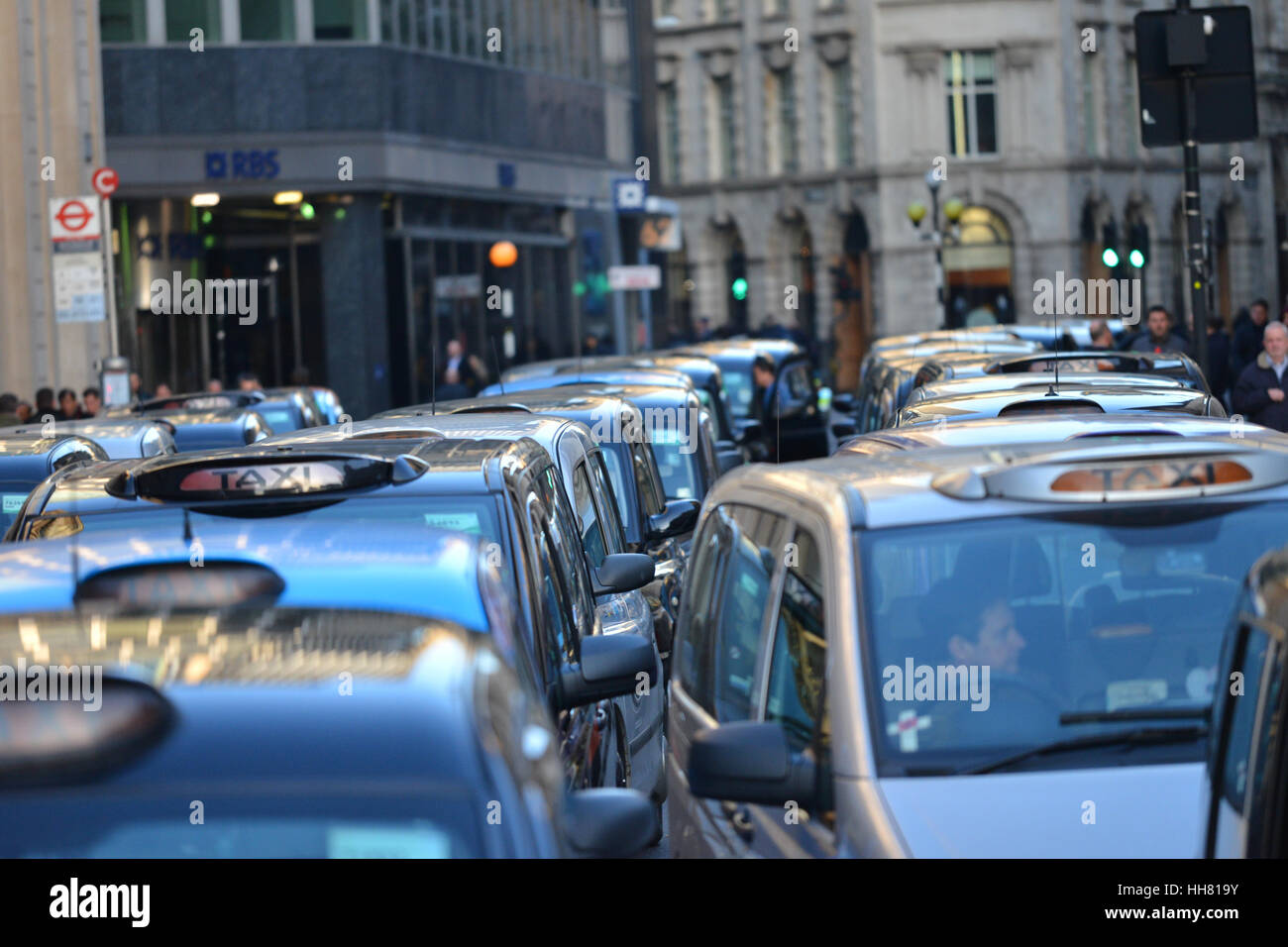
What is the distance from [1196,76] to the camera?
15984 mm

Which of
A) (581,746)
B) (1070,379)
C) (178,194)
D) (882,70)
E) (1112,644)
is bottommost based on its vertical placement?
(581,746)

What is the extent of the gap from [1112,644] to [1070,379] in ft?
15.3

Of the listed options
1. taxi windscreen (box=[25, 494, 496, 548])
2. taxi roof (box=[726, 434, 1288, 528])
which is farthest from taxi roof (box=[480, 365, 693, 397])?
taxi roof (box=[726, 434, 1288, 528])

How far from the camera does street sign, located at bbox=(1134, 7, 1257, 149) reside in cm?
1572

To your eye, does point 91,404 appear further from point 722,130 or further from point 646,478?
point 722,130

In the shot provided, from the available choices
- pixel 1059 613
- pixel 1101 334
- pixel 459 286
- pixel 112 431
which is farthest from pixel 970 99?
pixel 1059 613

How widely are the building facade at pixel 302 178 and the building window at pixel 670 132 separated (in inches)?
1326

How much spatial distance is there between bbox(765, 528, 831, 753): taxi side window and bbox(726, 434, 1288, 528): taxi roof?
0.51ft

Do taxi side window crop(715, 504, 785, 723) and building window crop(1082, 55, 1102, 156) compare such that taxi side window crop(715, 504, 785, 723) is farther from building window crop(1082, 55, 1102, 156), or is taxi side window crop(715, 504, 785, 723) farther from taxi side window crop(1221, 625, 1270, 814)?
building window crop(1082, 55, 1102, 156)
